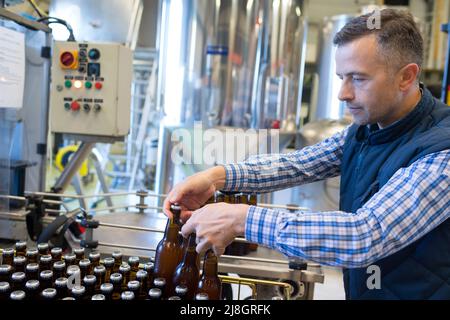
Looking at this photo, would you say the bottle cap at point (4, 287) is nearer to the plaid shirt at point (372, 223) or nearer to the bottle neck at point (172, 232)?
the bottle neck at point (172, 232)

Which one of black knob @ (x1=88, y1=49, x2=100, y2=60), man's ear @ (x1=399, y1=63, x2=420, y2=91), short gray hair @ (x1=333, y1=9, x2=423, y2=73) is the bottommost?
man's ear @ (x1=399, y1=63, x2=420, y2=91)

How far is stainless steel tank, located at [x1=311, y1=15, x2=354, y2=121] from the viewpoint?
149 inches

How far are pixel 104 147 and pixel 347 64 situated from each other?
459cm

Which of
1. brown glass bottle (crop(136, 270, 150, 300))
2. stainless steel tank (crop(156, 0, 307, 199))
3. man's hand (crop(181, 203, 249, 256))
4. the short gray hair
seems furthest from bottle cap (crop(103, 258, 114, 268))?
stainless steel tank (crop(156, 0, 307, 199))

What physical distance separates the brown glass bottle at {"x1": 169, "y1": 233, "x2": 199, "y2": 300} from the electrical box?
4.76 feet

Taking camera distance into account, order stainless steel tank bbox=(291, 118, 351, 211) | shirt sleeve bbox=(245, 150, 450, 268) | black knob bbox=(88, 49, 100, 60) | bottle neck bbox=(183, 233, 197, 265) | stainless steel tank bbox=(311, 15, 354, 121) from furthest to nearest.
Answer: stainless steel tank bbox=(311, 15, 354, 121)
stainless steel tank bbox=(291, 118, 351, 211)
black knob bbox=(88, 49, 100, 60)
bottle neck bbox=(183, 233, 197, 265)
shirt sleeve bbox=(245, 150, 450, 268)

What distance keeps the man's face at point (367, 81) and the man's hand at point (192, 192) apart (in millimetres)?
426

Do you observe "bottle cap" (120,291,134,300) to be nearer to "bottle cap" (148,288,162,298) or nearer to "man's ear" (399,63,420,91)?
"bottle cap" (148,288,162,298)

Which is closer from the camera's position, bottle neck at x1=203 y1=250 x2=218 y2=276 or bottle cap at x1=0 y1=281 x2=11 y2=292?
bottle cap at x1=0 y1=281 x2=11 y2=292

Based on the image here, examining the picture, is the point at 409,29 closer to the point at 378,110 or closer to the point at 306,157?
the point at 378,110

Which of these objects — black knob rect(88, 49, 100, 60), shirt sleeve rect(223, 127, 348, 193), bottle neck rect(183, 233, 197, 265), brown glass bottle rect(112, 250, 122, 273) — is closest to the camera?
bottle neck rect(183, 233, 197, 265)

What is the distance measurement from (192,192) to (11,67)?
100 centimetres

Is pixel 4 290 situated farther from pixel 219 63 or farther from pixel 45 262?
pixel 219 63

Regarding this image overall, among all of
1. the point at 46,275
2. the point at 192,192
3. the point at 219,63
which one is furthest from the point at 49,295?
the point at 219,63
